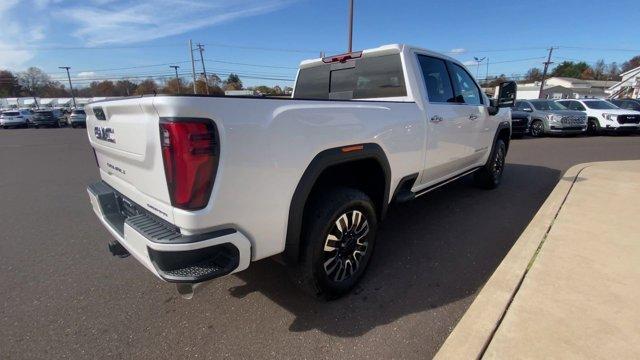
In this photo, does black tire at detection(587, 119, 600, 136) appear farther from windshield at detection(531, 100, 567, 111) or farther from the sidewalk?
the sidewalk

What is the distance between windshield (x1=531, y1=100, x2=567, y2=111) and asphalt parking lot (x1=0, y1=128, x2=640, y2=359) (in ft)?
43.7

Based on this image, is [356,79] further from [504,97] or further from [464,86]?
[504,97]

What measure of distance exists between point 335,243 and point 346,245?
0.46 ft

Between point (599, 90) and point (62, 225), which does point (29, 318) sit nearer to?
point (62, 225)

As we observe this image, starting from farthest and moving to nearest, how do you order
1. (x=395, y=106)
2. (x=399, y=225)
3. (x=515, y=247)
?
(x=399, y=225)
(x=515, y=247)
(x=395, y=106)

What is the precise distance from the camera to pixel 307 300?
2738 mm

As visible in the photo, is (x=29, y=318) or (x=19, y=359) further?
(x=29, y=318)

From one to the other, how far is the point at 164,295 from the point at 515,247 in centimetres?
310

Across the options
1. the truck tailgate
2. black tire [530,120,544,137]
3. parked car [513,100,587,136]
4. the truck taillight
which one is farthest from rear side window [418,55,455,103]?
black tire [530,120,544,137]

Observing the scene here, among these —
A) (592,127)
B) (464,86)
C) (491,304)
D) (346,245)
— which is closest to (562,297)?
(491,304)

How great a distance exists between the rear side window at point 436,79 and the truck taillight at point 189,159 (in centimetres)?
255

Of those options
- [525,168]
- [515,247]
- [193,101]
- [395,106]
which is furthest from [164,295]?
[525,168]

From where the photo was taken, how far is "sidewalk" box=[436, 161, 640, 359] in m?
2.02

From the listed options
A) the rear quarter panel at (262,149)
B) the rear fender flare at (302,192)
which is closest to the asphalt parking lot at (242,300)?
the rear fender flare at (302,192)
